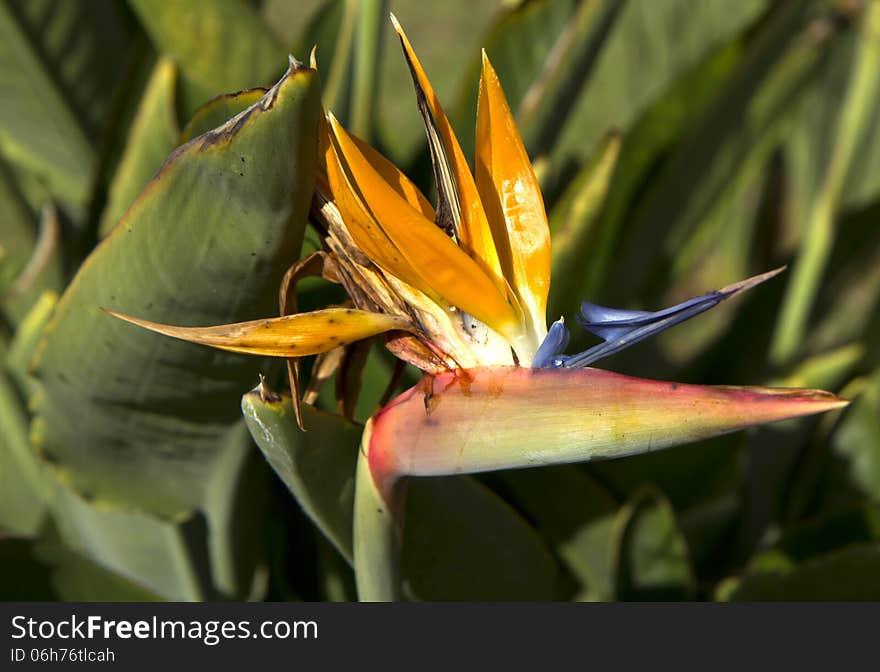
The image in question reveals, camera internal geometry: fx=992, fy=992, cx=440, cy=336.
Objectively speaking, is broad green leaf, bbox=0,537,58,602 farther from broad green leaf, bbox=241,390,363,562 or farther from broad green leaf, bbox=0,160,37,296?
broad green leaf, bbox=0,160,37,296

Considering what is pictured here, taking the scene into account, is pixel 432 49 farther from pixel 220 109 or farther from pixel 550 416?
pixel 550 416

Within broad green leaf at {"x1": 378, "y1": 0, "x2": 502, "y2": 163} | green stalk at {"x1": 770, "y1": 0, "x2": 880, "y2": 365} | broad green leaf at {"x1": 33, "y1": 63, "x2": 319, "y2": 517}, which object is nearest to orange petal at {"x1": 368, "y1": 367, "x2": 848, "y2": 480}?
broad green leaf at {"x1": 33, "y1": 63, "x2": 319, "y2": 517}

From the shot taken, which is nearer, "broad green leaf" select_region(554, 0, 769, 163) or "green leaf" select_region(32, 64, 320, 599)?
"green leaf" select_region(32, 64, 320, 599)

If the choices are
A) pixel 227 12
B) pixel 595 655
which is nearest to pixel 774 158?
pixel 227 12

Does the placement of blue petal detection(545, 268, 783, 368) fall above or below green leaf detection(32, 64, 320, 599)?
below

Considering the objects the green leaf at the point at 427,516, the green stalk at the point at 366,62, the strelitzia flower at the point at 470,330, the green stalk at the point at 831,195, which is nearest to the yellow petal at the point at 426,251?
the strelitzia flower at the point at 470,330

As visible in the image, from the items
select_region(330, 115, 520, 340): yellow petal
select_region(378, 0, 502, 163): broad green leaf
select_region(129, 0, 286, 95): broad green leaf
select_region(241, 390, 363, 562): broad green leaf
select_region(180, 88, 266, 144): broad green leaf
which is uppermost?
select_region(378, 0, 502, 163): broad green leaf

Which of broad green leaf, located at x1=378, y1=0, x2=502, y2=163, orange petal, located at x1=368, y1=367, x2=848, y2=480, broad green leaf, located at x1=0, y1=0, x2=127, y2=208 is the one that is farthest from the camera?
broad green leaf, located at x1=378, y1=0, x2=502, y2=163

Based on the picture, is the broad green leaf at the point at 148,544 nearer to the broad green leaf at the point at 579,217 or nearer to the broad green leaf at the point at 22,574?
the broad green leaf at the point at 22,574
